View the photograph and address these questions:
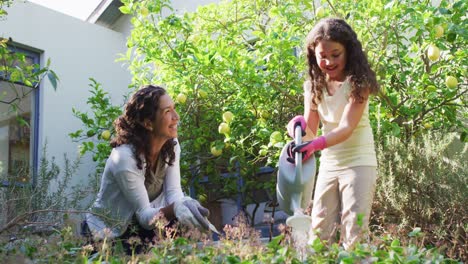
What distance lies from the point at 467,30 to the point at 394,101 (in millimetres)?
574

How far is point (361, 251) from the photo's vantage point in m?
1.46

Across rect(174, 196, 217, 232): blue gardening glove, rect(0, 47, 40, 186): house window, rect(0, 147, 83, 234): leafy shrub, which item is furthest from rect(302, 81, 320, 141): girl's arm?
rect(0, 47, 40, 186): house window

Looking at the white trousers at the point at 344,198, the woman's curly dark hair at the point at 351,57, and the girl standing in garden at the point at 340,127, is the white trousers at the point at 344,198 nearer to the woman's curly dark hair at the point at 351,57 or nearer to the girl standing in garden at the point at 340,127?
the girl standing in garden at the point at 340,127

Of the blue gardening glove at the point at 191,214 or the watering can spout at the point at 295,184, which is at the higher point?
the watering can spout at the point at 295,184

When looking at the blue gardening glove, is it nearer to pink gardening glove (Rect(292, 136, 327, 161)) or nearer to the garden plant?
the garden plant

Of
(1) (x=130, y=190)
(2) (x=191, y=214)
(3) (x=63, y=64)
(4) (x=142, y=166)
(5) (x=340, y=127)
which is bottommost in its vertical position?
(2) (x=191, y=214)

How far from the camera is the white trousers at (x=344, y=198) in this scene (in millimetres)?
2477

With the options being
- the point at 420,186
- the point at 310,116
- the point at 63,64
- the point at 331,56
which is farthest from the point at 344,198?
the point at 63,64

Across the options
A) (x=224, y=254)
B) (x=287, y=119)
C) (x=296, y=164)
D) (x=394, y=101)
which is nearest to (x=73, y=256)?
(x=224, y=254)

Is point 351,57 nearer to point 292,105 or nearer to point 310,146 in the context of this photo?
point 310,146

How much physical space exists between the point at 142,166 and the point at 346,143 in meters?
1.02

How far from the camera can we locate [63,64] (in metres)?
6.66

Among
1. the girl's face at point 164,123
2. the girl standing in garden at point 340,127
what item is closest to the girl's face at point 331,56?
the girl standing in garden at point 340,127

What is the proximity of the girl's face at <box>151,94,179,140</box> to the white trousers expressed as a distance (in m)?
0.81
